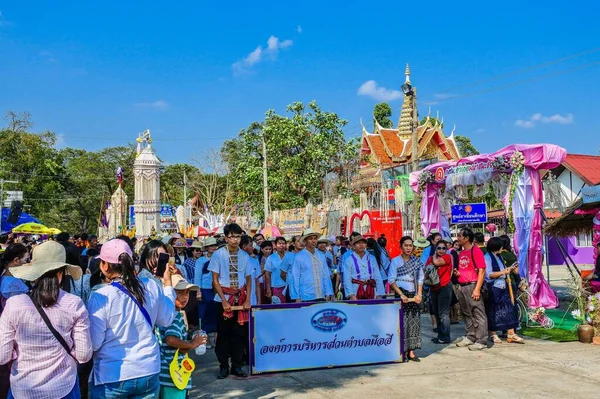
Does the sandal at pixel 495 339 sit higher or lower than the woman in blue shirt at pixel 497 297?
lower

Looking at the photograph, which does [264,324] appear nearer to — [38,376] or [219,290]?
[219,290]

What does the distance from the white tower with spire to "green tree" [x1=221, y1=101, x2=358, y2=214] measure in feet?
19.4

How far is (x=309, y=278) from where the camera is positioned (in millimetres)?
7922

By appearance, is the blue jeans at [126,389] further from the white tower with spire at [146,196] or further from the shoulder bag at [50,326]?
the white tower with spire at [146,196]

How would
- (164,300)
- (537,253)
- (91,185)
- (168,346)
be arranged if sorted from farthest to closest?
(91,185)
(537,253)
(168,346)
(164,300)

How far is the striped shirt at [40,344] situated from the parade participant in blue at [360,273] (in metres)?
5.07

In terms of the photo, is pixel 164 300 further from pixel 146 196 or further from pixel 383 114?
pixel 383 114

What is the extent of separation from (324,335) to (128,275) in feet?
14.0

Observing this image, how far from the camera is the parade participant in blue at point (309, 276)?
7.91 meters

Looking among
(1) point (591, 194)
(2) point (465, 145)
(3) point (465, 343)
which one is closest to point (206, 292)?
(3) point (465, 343)

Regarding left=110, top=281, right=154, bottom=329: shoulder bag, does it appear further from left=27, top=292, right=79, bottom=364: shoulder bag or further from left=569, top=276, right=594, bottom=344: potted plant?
left=569, top=276, right=594, bottom=344: potted plant

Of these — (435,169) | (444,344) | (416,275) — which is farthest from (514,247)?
(416,275)

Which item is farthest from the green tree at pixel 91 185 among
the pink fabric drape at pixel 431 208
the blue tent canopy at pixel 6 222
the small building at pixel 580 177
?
the pink fabric drape at pixel 431 208

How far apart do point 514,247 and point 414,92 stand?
7319mm
